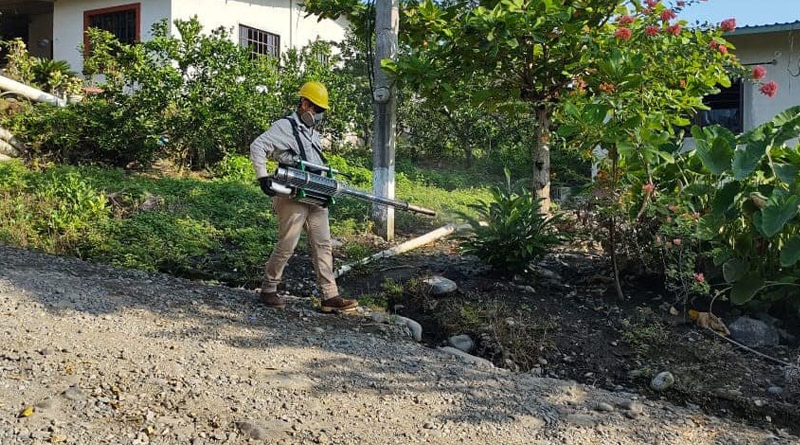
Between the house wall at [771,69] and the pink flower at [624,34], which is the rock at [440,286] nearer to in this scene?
the pink flower at [624,34]

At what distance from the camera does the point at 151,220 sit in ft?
25.6

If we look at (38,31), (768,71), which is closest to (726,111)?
(768,71)

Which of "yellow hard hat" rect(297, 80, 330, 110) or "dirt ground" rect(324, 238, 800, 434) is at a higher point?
"yellow hard hat" rect(297, 80, 330, 110)

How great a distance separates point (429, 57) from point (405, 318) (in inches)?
112

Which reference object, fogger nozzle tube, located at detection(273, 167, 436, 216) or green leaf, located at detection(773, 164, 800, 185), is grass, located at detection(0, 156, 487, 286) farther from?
green leaf, located at detection(773, 164, 800, 185)

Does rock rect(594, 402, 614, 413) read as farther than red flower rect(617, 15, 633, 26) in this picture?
→ No

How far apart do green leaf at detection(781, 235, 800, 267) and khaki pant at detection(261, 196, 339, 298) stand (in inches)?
123

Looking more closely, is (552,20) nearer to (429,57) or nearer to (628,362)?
(429,57)

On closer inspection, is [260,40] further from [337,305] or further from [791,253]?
[791,253]

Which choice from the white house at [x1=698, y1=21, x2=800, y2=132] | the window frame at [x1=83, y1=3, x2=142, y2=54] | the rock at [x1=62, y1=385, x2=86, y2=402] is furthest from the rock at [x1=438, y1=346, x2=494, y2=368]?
the window frame at [x1=83, y1=3, x2=142, y2=54]

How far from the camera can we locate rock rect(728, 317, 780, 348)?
5441 millimetres

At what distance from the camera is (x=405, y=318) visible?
5.78m

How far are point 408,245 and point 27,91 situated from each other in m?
6.78

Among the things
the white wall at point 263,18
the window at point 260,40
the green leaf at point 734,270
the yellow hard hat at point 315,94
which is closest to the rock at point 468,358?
the green leaf at point 734,270
